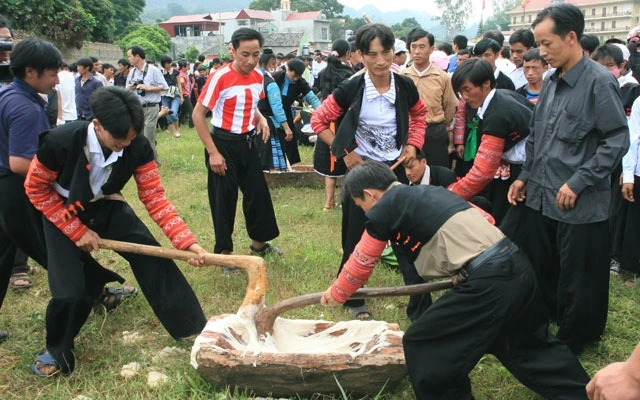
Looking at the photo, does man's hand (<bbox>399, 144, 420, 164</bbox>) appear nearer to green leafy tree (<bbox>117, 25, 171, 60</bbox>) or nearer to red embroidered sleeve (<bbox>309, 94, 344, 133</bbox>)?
red embroidered sleeve (<bbox>309, 94, 344, 133</bbox>)

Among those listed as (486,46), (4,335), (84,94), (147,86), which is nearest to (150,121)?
(147,86)

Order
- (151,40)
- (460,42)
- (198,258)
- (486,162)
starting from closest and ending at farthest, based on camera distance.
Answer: (198,258), (486,162), (460,42), (151,40)

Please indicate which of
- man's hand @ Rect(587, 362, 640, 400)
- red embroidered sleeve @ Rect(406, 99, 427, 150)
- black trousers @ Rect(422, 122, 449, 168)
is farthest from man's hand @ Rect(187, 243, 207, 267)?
black trousers @ Rect(422, 122, 449, 168)

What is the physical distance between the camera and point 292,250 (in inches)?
206

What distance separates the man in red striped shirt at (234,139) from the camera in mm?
4398

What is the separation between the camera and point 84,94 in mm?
8797

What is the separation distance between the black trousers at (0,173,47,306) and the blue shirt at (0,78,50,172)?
0.22 m

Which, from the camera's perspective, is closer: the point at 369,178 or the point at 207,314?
the point at 369,178

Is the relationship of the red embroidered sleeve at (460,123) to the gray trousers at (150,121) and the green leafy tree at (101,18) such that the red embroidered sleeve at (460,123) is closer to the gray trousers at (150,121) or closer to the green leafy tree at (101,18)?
the gray trousers at (150,121)

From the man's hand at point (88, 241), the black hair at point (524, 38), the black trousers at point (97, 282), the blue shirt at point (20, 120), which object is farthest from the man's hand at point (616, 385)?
the black hair at point (524, 38)

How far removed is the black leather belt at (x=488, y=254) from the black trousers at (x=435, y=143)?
2.51 metres

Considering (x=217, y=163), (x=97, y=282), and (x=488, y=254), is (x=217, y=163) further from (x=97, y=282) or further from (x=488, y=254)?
(x=488, y=254)

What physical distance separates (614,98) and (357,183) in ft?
4.93

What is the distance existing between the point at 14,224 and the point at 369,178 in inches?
99.9
